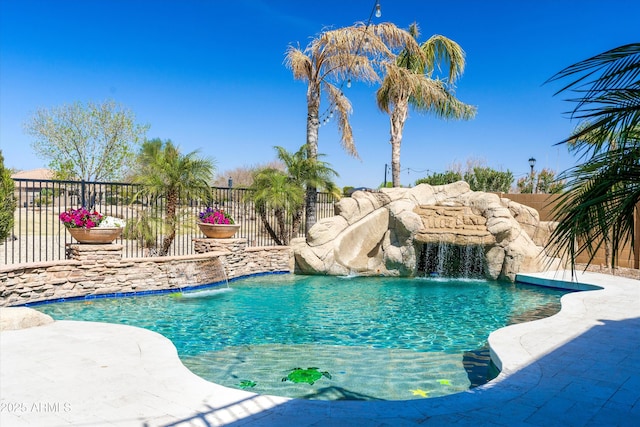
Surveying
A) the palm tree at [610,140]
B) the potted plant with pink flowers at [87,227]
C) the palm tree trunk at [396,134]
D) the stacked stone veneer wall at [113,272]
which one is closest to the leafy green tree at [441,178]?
the palm tree trunk at [396,134]

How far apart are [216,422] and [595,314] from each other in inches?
285

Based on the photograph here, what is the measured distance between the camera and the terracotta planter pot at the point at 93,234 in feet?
33.0

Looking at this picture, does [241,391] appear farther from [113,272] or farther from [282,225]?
[282,225]

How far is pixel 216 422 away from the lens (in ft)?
11.8

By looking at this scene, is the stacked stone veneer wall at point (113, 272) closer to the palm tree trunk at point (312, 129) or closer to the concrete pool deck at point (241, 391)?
the concrete pool deck at point (241, 391)

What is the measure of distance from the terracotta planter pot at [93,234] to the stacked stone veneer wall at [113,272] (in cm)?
16

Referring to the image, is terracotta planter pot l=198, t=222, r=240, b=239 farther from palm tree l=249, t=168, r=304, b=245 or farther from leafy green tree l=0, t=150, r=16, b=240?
leafy green tree l=0, t=150, r=16, b=240

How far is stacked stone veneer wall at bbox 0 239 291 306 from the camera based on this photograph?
897 centimetres

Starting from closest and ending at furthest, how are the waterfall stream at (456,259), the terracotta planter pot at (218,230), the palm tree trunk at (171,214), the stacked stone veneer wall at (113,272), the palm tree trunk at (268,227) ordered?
the stacked stone veneer wall at (113,272) < the terracotta planter pot at (218,230) < the palm tree trunk at (171,214) < the waterfall stream at (456,259) < the palm tree trunk at (268,227)

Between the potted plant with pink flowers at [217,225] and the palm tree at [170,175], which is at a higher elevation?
the palm tree at [170,175]

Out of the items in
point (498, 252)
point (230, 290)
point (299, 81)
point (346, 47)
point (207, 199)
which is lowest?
point (230, 290)

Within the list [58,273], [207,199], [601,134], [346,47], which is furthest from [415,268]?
[601,134]

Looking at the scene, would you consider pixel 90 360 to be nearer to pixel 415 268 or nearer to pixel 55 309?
pixel 55 309

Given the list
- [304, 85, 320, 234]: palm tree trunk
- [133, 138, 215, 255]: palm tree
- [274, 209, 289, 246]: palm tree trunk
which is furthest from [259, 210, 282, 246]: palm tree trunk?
[133, 138, 215, 255]: palm tree
